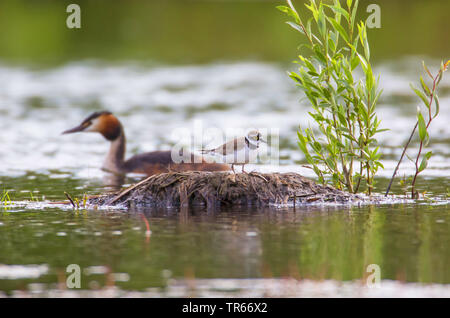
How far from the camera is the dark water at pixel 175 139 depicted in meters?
8.10

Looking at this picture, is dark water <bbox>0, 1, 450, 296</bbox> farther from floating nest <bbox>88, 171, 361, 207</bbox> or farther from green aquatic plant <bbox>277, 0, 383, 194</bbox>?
green aquatic plant <bbox>277, 0, 383, 194</bbox>

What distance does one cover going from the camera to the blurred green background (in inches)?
1286

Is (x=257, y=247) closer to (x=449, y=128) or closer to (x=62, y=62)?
(x=449, y=128)

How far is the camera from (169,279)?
7.59 meters

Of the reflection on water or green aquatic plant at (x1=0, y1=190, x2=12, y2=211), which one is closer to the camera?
the reflection on water

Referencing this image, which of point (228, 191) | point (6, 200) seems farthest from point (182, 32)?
point (228, 191)

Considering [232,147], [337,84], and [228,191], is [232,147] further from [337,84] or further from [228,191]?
[337,84]

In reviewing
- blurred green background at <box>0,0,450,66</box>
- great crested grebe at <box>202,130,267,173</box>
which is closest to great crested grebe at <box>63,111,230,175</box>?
great crested grebe at <box>202,130,267,173</box>

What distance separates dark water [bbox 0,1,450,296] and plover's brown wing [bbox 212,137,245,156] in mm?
727

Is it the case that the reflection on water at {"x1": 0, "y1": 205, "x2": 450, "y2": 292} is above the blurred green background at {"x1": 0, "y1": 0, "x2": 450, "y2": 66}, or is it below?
below

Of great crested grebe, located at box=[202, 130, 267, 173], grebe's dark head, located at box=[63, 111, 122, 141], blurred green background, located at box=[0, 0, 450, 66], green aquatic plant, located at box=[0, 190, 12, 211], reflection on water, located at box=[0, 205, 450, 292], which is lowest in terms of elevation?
reflection on water, located at box=[0, 205, 450, 292]

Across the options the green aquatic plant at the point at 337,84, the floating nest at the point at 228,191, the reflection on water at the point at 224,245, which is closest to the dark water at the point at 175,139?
the reflection on water at the point at 224,245

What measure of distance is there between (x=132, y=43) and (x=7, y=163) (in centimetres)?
2124

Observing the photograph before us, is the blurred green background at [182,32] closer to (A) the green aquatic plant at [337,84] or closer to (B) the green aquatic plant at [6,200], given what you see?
(B) the green aquatic plant at [6,200]
